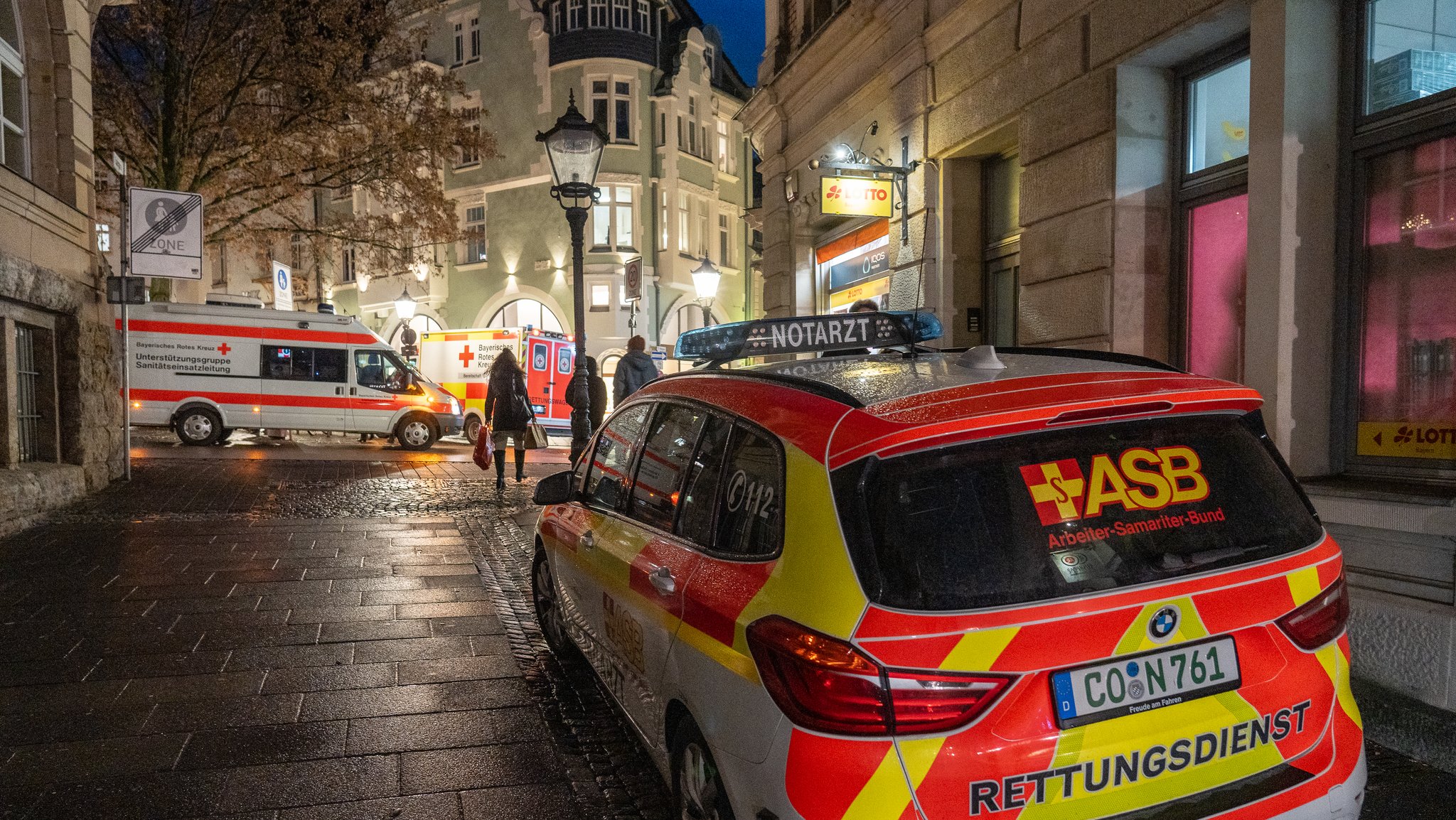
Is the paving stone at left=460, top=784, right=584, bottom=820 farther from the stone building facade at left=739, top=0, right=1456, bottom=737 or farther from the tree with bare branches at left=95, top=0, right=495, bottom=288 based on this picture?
the tree with bare branches at left=95, top=0, right=495, bottom=288

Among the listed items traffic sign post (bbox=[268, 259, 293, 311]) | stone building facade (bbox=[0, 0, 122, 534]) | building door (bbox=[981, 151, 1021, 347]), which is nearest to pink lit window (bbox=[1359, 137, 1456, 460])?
Answer: building door (bbox=[981, 151, 1021, 347])

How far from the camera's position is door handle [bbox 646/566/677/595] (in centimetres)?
271

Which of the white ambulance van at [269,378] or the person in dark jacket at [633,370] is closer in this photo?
the person in dark jacket at [633,370]

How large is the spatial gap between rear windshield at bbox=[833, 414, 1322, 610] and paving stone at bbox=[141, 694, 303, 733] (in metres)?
3.20

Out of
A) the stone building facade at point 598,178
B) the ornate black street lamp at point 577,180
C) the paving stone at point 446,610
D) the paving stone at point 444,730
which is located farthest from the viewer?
the stone building facade at point 598,178

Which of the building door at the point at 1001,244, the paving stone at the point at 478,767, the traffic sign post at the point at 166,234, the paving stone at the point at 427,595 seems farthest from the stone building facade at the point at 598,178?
the paving stone at the point at 478,767

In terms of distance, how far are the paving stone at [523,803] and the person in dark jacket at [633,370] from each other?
8017 millimetres

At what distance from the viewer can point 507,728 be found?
4.00 meters

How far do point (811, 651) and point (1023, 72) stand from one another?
6.97 meters

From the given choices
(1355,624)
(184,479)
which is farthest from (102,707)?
(184,479)

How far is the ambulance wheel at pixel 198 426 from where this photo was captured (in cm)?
1827

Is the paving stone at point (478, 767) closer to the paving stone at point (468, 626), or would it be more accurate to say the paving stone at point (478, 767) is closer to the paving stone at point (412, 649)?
the paving stone at point (412, 649)

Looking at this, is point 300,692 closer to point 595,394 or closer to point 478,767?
point 478,767

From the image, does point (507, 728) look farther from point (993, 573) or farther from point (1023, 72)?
point (1023, 72)
